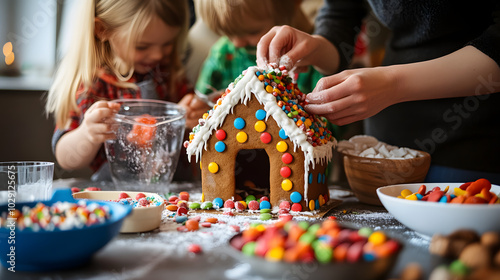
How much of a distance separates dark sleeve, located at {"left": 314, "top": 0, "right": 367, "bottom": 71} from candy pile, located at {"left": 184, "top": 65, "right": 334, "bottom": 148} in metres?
0.41

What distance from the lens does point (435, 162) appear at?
1439mm

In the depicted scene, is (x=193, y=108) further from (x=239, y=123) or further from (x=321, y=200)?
(x=321, y=200)

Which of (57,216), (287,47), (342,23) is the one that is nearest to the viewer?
(57,216)

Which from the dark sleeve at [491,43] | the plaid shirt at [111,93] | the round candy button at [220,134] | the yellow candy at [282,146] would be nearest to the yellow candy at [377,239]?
the yellow candy at [282,146]

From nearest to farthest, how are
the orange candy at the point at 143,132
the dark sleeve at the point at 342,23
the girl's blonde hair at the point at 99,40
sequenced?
the orange candy at the point at 143,132, the dark sleeve at the point at 342,23, the girl's blonde hair at the point at 99,40

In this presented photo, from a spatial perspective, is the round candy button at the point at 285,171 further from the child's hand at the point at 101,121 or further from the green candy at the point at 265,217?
the child's hand at the point at 101,121

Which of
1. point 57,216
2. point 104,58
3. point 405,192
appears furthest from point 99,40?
point 405,192

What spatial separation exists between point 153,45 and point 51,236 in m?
1.28

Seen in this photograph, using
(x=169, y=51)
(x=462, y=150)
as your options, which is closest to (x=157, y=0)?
(x=169, y=51)

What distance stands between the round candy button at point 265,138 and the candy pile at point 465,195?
14.3 inches

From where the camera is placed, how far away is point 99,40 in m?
1.78

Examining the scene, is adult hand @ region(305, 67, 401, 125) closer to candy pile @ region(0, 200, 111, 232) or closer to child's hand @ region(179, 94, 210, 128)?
candy pile @ region(0, 200, 111, 232)

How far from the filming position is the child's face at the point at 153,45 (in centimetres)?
177

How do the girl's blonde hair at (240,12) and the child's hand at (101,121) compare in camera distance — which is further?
the girl's blonde hair at (240,12)
